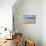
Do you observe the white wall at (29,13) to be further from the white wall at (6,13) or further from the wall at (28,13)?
the white wall at (6,13)

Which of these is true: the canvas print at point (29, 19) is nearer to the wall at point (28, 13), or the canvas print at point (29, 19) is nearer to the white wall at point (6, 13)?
the wall at point (28, 13)

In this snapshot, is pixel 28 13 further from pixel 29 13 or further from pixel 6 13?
pixel 6 13

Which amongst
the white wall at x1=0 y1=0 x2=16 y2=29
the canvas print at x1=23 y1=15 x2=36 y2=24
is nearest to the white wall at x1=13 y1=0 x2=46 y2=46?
the canvas print at x1=23 y1=15 x2=36 y2=24

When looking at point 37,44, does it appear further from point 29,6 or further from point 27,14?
point 29,6

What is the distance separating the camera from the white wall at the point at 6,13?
13.1ft

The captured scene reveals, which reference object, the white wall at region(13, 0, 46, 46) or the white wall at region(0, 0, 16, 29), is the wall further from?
the white wall at region(0, 0, 16, 29)

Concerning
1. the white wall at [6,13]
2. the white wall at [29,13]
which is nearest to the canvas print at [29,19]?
the white wall at [29,13]

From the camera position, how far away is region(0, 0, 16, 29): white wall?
4.00m

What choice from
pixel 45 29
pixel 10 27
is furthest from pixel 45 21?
pixel 10 27

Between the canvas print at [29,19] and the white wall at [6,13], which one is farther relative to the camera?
the canvas print at [29,19]

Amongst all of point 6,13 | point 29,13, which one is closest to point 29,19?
point 29,13

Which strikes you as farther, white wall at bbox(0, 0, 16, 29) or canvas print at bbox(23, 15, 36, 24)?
canvas print at bbox(23, 15, 36, 24)

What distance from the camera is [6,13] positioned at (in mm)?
4047

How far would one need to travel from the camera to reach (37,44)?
17.3ft
